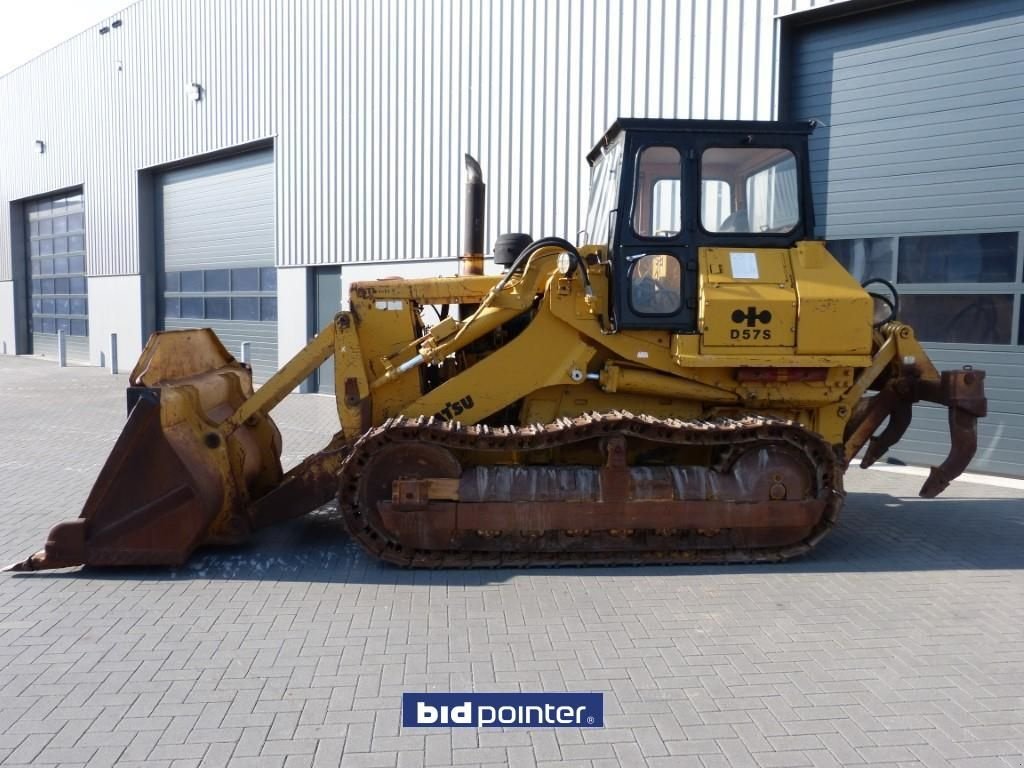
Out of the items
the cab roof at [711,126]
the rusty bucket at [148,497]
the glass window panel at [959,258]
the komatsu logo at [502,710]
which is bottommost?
the komatsu logo at [502,710]

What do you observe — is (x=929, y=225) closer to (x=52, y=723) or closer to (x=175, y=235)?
(x=52, y=723)

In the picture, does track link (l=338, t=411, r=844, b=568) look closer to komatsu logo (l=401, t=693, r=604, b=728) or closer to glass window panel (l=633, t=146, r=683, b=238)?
glass window panel (l=633, t=146, r=683, b=238)

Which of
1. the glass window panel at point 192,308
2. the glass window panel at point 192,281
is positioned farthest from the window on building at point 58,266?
the glass window panel at point 192,281

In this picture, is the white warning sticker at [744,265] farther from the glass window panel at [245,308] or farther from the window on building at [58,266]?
the window on building at [58,266]

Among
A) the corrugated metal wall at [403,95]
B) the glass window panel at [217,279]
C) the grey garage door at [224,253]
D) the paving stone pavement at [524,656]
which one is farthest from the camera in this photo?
the glass window panel at [217,279]

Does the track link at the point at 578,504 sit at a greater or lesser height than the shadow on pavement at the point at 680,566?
greater

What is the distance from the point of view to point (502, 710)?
3.95 m

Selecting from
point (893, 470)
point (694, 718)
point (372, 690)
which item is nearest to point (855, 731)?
point (694, 718)

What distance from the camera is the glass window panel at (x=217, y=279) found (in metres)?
19.3

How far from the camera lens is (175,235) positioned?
2100 centimetres

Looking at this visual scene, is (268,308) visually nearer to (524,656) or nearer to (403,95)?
(403,95)

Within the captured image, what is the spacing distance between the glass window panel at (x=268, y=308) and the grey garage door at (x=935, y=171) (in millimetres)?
11128

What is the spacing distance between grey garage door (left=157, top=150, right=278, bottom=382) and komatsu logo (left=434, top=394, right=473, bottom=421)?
12044 millimetres

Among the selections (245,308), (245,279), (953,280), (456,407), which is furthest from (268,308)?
(953,280)
